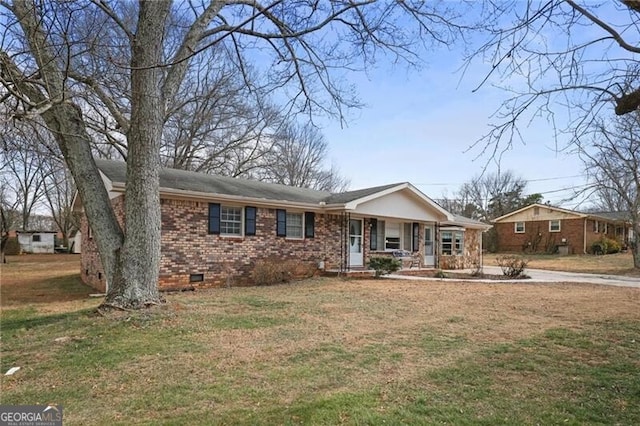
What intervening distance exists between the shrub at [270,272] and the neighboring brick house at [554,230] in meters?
26.4

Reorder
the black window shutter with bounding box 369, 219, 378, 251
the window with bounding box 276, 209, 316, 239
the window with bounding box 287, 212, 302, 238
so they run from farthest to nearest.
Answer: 1. the black window shutter with bounding box 369, 219, 378, 251
2. the window with bounding box 287, 212, 302, 238
3. the window with bounding box 276, 209, 316, 239

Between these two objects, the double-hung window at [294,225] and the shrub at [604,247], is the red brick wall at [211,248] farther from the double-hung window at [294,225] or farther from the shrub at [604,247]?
the shrub at [604,247]

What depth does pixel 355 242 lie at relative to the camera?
17609mm

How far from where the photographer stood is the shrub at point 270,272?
44.5ft

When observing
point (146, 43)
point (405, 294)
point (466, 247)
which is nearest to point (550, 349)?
point (405, 294)

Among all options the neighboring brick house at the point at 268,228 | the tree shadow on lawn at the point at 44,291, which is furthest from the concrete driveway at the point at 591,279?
the tree shadow on lawn at the point at 44,291

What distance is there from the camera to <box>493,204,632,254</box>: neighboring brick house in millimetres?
33000

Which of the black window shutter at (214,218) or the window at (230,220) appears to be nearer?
the black window shutter at (214,218)

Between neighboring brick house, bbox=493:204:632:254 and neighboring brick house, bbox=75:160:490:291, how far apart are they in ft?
56.9

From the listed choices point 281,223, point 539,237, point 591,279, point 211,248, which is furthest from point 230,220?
point 539,237

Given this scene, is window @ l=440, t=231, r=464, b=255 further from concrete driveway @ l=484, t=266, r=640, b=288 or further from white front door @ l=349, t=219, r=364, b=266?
white front door @ l=349, t=219, r=364, b=266

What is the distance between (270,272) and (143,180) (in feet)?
21.2

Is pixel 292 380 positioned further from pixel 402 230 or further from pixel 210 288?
pixel 402 230

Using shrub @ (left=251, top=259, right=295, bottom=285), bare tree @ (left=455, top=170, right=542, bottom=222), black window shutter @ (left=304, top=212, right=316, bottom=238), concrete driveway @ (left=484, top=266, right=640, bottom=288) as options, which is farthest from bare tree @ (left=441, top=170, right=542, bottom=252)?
shrub @ (left=251, top=259, right=295, bottom=285)
